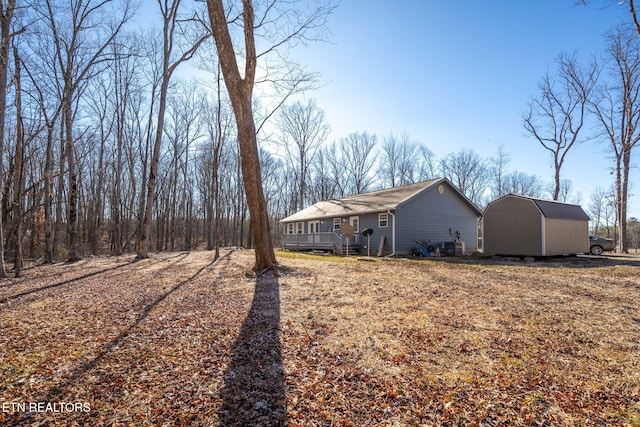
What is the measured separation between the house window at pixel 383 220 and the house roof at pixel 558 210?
650 cm

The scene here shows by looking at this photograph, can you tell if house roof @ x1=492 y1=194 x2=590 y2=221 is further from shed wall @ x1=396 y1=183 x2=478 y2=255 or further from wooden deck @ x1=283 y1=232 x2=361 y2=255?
wooden deck @ x1=283 y1=232 x2=361 y2=255

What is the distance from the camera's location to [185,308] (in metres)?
5.28

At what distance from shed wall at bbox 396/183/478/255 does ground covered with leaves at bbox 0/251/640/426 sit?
457 inches

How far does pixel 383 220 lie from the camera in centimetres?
1861

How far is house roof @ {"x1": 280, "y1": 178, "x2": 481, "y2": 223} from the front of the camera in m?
18.3

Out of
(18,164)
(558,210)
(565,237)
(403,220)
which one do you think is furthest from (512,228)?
(18,164)

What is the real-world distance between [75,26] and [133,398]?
16.8m

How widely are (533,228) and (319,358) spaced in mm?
15912

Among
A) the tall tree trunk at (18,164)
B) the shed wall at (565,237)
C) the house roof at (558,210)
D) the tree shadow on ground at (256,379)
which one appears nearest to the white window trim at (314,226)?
the house roof at (558,210)

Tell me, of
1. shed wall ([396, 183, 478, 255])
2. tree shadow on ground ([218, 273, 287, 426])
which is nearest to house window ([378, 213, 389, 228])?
shed wall ([396, 183, 478, 255])

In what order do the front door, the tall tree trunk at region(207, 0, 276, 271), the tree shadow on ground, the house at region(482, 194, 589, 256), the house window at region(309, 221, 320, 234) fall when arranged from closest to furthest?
the tree shadow on ground < the tall tree trunk at region(207, 0, 276, 271) < the house at region(482, 194, 589, 256) < the front door < the house window at region(309, 221, 320, 234)

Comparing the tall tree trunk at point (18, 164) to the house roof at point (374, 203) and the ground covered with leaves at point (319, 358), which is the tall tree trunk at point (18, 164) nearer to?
the ground covered with leaves at point (319, 358)

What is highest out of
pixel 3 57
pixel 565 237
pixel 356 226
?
pixel 3 57

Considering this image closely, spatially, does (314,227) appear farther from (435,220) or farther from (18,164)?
(18,164)
